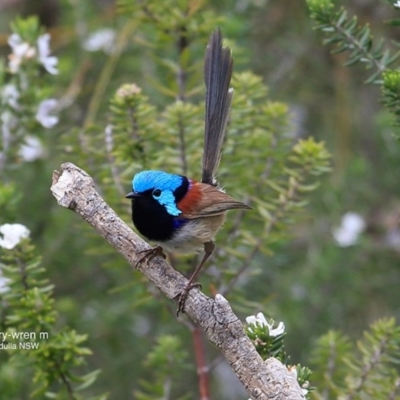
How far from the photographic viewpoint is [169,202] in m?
3.00

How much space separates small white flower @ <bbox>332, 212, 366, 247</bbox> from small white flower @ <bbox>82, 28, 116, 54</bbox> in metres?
1.69

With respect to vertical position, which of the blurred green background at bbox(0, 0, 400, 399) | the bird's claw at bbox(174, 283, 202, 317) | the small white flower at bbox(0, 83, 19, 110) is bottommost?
the blurred green background at bbox(0, 0, 400, 399)

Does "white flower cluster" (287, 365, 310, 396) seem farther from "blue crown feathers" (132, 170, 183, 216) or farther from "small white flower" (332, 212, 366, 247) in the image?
"small white flower" (332, 212, 366, 247)

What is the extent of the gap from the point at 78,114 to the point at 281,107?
2032mm

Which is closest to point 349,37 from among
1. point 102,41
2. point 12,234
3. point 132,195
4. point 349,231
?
point 132,195

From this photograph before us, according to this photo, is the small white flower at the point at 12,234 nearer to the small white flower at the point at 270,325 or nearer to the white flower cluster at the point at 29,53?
the small white flower at the point at 270,325

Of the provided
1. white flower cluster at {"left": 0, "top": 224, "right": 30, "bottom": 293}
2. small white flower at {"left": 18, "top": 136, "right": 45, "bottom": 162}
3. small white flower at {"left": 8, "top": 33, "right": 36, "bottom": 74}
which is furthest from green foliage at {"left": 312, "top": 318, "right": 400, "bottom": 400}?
small white flower at {"left": 8, "top": 33, "right": 36, "bottom": 74}

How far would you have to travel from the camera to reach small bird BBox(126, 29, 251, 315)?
289 cm

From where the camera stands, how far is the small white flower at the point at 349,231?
4320 millimetres

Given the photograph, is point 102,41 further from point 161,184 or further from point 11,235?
point 11,235

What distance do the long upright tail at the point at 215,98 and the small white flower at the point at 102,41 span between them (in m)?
1.73

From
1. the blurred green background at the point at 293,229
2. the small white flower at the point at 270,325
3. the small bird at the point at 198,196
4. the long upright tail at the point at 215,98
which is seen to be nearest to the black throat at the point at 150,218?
the small bird at the point at 198,196

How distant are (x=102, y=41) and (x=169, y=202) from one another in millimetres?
2028

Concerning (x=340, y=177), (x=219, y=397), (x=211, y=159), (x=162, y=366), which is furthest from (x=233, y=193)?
(x=219, y=397)
